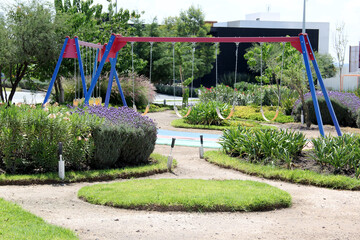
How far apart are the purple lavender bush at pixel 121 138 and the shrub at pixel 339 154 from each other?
147 inches

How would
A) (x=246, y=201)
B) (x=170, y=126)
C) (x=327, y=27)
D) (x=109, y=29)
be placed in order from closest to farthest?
(x=246, y=201) < (x=170, y=126) < (x=109, y=29) < (x=327, y=27)

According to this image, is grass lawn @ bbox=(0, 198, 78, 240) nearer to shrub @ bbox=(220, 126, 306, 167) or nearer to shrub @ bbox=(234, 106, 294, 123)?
shrub @ bbox=(220, 126, 306, 167)

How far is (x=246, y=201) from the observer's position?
809cm

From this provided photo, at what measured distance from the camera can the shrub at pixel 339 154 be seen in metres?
10.9

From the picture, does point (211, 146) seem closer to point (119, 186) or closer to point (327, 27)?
point (119, 186)

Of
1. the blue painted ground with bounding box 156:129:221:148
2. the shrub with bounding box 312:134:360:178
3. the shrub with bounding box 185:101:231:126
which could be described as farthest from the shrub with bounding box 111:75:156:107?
the shrub with bounding box 312:134:360:178

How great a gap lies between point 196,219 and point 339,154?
4.81 meters

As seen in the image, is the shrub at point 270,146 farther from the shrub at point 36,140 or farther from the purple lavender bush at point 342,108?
the purple lavender bush at point 342,108

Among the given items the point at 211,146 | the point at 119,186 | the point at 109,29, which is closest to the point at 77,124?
the point at 119,186

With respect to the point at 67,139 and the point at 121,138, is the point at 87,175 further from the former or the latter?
the point at 121,138

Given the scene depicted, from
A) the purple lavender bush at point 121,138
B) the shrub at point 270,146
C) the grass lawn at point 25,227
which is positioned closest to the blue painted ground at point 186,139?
the shrub at point 270,146

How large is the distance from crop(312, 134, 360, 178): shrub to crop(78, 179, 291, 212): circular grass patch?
225 centimetres

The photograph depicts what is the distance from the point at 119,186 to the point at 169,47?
37.2m

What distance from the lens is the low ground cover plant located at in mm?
10047
